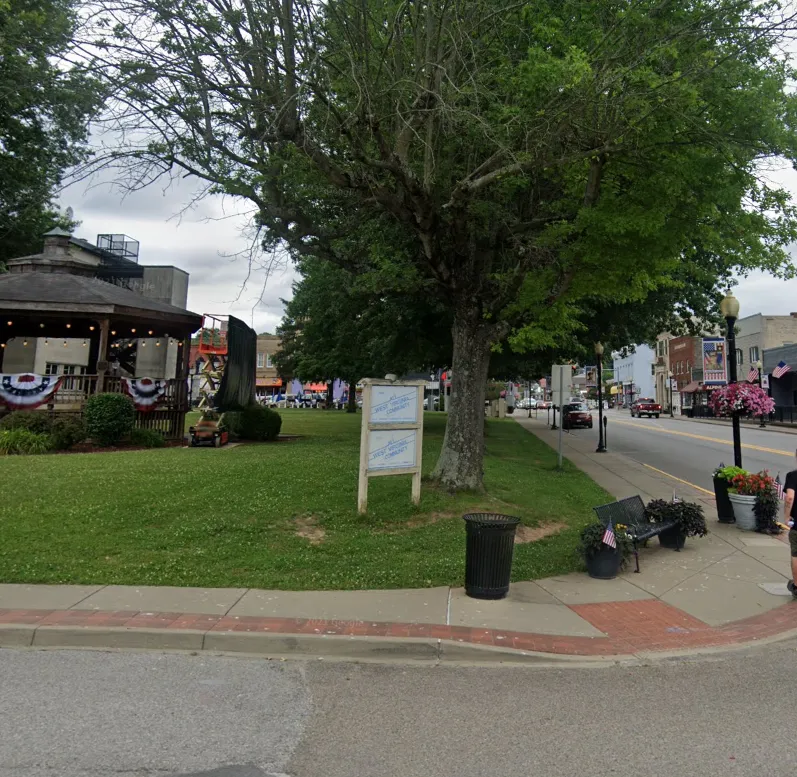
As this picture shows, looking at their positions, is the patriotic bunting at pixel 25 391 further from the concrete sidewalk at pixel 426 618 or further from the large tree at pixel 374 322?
the concrete sidewalk at pixel 426 618

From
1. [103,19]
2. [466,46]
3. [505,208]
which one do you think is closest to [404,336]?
[505,208]

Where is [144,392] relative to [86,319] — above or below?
below

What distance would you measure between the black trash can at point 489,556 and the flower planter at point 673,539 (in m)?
3.62

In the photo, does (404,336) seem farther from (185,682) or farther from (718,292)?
(185,682)

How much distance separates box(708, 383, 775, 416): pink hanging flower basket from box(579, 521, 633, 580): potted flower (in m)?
4.92

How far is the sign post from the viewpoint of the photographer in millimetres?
8453

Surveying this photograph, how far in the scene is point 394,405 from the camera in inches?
348

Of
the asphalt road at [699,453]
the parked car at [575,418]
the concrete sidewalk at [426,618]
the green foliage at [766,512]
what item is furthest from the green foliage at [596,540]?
the parked car at [575,418]

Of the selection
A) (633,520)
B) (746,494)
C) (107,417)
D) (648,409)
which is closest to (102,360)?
(107,417)

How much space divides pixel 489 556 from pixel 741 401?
286 inches

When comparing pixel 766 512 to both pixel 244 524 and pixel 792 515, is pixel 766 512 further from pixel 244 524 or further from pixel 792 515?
pixel 244 524

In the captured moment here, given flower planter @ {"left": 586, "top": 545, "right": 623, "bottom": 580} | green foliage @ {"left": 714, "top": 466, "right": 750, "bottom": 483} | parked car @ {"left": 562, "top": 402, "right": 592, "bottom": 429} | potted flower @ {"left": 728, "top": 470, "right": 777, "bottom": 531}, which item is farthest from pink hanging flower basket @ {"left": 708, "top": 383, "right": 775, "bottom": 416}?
parked car @ {"left": 562, "top": 402, "right": 592, "bottom": 429}

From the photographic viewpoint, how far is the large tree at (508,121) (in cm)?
841

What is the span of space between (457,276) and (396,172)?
2.60 m
